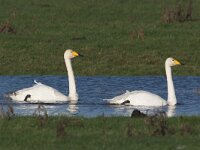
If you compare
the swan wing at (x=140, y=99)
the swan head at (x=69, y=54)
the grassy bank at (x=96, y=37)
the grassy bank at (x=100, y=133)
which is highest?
the grassy bank at (x=96, y=37)

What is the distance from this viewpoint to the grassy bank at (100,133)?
11659 mm

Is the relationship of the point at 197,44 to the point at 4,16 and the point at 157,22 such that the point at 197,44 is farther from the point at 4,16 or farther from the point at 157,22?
the point at 4,16

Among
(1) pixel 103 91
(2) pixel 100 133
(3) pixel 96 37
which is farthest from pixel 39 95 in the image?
(3) pixel 96 37

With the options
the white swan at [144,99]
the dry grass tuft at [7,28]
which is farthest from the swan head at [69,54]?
the dry grass tuft at [7,28]

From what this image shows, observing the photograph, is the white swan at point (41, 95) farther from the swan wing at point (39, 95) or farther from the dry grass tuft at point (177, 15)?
the dry grass tuft at point (177, 15)

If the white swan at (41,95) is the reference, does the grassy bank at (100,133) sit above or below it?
below

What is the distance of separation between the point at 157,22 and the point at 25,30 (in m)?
3.91

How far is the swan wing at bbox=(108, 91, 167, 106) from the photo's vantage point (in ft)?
58.7

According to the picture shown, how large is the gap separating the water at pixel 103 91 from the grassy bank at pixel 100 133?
Answer: 2545 mm

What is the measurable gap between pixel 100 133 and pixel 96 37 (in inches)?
549

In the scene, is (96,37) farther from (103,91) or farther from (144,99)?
(144,99)

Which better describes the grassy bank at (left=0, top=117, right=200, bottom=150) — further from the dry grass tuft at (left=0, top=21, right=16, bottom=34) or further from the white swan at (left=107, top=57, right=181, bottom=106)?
the dry grass tuft at (left=0, top=21, right=16, bottom=34)

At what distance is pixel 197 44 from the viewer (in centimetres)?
2562

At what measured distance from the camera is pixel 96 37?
26.4 meters
